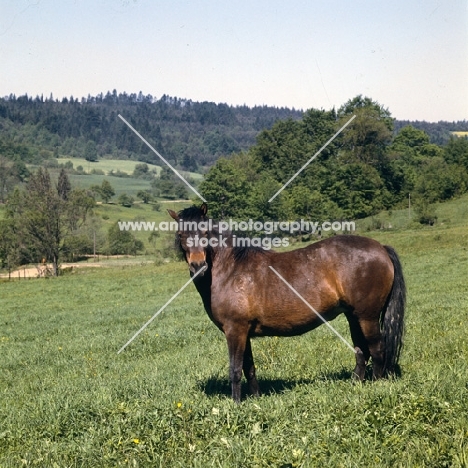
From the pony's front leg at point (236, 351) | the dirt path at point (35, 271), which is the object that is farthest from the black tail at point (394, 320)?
the dirt path at point (35, 271)

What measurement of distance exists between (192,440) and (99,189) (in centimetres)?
11152

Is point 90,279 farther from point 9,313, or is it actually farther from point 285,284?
point 285,284

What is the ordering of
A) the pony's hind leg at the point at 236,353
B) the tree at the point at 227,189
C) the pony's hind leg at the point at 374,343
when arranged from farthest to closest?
1. the tree at the point at 227,189
2. the pony's hind leg at the point at 374,343
3. the pony's hind leg at the point at 236,353

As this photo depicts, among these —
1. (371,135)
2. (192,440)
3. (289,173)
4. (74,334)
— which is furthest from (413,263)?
(289,173)

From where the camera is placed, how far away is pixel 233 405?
572cm

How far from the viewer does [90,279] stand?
42.9m

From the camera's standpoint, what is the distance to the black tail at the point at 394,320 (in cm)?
694

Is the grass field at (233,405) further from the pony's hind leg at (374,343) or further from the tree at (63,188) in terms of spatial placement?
the tree at (63,188)

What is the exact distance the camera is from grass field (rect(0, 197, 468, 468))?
441 cm

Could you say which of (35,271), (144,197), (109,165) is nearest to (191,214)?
(35,271)

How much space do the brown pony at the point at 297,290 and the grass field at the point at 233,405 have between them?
0.59 metres

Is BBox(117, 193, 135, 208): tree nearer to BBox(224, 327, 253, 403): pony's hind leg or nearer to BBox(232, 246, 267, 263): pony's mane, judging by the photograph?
BBox(232, 246, 267, 263): pony's mane

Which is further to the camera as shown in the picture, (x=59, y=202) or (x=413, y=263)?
(x=59, y=202)

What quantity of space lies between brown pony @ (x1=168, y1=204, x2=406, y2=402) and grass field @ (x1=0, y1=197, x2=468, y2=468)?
0.59 metres
